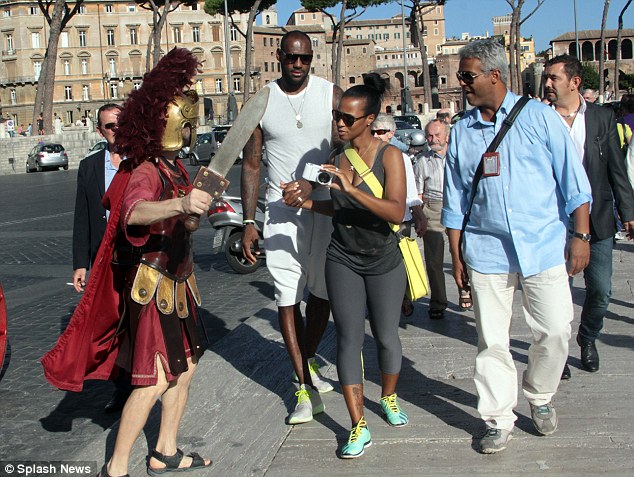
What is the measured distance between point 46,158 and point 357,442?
39.5 meters

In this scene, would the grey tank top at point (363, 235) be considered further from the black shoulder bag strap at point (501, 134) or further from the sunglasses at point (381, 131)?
the sunglasses at point (381, 131)

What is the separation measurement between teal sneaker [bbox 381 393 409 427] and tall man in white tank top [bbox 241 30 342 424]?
388 millimetres

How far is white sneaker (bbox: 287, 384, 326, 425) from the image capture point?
15.3 feet

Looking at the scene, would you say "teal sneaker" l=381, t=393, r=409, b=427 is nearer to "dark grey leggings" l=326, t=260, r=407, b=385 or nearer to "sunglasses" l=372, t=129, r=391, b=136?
"dark grey leggings" l=326, t=260, r=407, b=385

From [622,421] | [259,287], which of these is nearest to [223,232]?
[259,287]

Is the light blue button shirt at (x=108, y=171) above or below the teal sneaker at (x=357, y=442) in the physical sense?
above

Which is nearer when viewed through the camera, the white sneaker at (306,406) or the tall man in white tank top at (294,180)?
the white sneaker at (306,406)

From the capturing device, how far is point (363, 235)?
170 inches

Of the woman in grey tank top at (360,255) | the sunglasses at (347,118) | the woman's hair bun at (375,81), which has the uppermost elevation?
the woman's hair bun at (375,81)

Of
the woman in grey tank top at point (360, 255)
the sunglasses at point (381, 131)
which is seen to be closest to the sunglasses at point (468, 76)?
the woman in grey tank top at point (360, 255)

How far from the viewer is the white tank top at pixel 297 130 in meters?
4.84

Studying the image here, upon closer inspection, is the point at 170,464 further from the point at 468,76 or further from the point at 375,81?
the point at 375,81

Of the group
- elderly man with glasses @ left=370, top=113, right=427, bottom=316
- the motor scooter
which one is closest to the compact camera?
elderly man with glasses @ left=370, top=113, right=427, bottom=316

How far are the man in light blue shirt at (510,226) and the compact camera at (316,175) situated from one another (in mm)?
679
